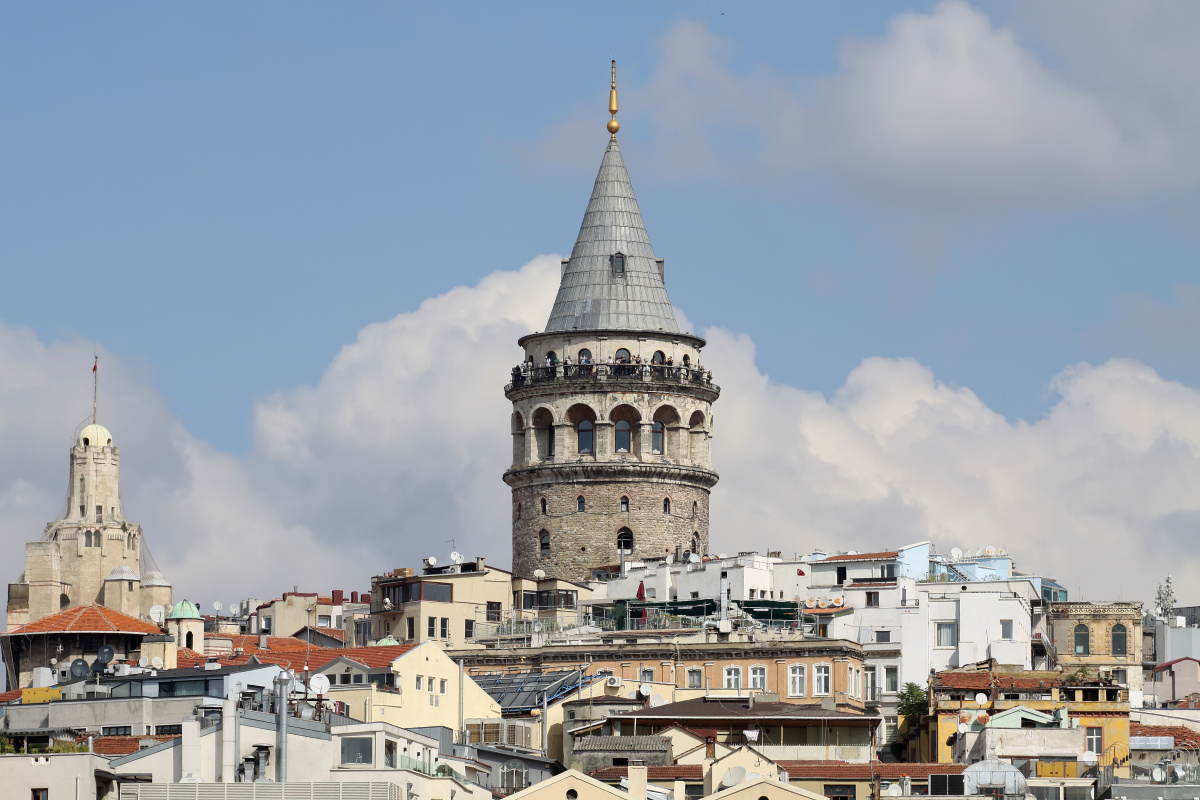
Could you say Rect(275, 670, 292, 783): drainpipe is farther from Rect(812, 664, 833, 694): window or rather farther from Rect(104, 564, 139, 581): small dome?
Rect(104, 564, 139, 581): small dome

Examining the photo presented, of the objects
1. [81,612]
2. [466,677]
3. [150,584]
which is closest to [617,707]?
[466,677]

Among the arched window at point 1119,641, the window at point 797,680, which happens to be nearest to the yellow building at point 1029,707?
the window at point 797,680

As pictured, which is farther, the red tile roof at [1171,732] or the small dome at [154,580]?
the small dome at [154,580]

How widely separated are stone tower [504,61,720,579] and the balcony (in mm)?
37

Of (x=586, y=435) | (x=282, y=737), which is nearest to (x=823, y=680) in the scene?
(x=586, y=435)

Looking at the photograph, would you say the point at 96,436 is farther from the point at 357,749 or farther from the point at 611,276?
the point at 357,749

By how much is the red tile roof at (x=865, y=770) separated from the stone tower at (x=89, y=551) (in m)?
71.2

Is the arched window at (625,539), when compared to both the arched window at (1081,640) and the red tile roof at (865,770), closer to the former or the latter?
the arched window at (1081,640)

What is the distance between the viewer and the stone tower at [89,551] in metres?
144

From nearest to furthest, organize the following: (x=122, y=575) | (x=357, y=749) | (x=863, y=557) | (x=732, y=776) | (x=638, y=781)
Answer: (x=357, y=749)
(x=638, y=781)
(x=732, y=776)
(x=863, y=557)
(x=122, y=575)

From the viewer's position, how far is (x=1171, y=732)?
291ft

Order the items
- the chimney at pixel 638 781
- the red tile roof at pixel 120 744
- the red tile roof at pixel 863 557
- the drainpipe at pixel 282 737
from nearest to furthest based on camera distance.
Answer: the drainpipe at pixel 282 737 → the chimney at pixel 638 781 → the red tile roof at pixel 120 744 → the red tile roof at pixel 863 557

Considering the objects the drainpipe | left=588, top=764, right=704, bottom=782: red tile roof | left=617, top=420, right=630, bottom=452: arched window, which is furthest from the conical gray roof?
the drainpipe

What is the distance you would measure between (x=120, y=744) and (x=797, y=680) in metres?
30.3
